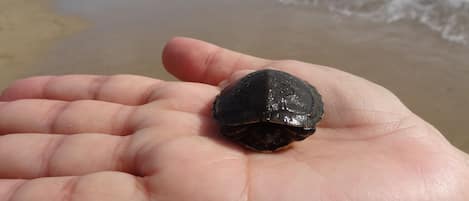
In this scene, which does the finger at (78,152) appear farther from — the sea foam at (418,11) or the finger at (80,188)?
the sea foam at (418,11)

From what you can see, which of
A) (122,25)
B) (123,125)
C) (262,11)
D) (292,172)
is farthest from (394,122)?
(122,25)

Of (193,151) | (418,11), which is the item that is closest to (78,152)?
(193,151)

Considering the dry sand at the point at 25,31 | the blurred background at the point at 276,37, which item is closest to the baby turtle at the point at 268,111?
the blurred background at the point at 276,37

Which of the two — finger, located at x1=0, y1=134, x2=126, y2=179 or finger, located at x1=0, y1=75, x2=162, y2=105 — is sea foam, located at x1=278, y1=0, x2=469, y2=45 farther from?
finger, located at x1=0, y1=134, x2=126, y2=179

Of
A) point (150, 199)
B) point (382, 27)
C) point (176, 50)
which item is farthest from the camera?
point (382, 27)

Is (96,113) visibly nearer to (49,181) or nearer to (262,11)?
(49,181)

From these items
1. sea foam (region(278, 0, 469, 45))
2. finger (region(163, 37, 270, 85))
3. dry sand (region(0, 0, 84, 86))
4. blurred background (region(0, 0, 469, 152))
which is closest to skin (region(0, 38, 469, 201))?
finger (region(163, 37, 270, 85))

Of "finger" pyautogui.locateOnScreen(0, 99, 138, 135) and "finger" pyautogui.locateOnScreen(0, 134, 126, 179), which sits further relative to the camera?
"finger" pyautogui.locateOnScreen(0, 99, 138, 135)
